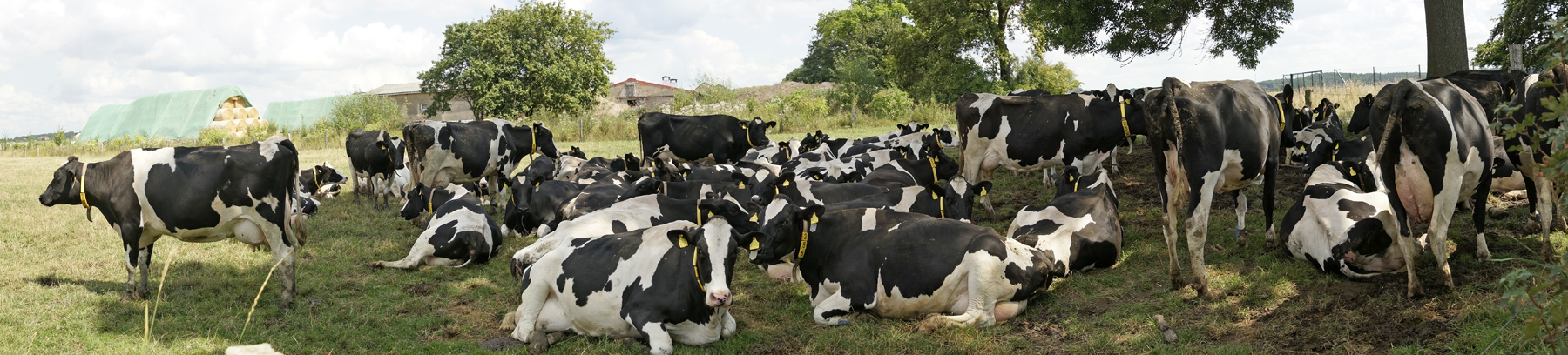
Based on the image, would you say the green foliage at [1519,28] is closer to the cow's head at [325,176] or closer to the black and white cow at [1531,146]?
the black and white cow at [1531,146]

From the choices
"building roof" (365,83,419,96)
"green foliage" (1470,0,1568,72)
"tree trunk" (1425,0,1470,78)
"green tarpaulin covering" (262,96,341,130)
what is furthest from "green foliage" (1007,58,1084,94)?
"building roof" (365,83,419,96)

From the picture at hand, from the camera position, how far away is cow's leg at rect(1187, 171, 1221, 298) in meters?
6.62

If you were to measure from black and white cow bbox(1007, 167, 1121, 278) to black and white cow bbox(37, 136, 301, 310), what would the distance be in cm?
597

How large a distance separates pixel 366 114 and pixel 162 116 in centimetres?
1490

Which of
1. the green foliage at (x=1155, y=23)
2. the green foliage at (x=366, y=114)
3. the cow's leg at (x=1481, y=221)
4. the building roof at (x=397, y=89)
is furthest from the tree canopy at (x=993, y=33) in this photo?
the building roof at (x=397, y=89)

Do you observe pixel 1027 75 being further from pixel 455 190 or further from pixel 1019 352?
pixel 1019 352

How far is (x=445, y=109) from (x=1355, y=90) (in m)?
41.9

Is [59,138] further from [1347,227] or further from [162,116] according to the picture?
[1347,227]

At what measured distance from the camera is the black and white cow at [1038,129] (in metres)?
11.1

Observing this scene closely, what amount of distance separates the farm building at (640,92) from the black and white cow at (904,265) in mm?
64666

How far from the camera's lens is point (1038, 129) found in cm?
1114

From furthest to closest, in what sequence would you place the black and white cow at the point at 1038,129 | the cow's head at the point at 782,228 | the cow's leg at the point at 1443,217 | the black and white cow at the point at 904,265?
the black and white cow at the point at 1038,129 → the cow's head at the point at 782,228 → the black and white cow at the point at 904,265 → the cow's leg at the point at 1443,217

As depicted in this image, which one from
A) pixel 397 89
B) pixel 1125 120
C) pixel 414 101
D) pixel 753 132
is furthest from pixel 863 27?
pixel 1125 120

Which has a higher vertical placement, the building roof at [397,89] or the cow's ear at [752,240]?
the building roof at [397,89]
